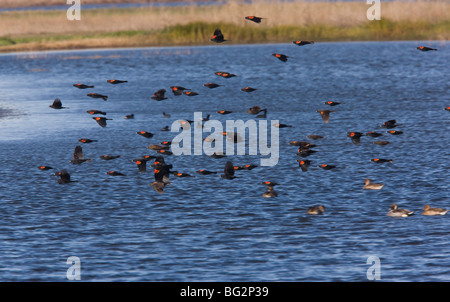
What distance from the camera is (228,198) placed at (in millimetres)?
21438

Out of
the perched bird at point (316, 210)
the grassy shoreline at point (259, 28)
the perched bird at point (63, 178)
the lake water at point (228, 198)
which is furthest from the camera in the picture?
the grassy shoreline at point (259, 28)

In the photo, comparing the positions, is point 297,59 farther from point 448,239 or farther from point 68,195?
point 448,239

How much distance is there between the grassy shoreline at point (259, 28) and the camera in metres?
70.7

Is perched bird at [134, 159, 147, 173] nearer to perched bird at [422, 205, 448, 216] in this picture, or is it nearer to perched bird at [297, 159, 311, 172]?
perched bird at [297, 159, 311, 172]

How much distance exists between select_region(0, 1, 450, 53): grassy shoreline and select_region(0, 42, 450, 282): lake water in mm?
25161

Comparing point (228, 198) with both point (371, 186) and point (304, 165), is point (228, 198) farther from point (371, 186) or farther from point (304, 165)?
point (371, 186)

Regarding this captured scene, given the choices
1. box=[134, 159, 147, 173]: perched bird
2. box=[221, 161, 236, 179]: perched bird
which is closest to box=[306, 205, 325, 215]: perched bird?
box=[221, 161, 236, 179]: perched bird

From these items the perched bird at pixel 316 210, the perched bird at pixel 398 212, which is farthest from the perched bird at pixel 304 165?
the perched bird at pixel 398 212

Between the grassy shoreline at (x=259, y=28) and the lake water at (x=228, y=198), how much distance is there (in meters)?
25.2

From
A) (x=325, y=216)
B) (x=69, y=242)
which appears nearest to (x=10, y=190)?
(x=69, y=242)

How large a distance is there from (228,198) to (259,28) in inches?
2084

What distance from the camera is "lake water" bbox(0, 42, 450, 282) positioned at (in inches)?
629

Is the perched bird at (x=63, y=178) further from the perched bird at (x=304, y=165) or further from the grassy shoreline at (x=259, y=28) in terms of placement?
the grassy shoreline at (x=259, y=28)

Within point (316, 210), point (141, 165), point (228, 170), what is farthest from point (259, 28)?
point (316, 210)
